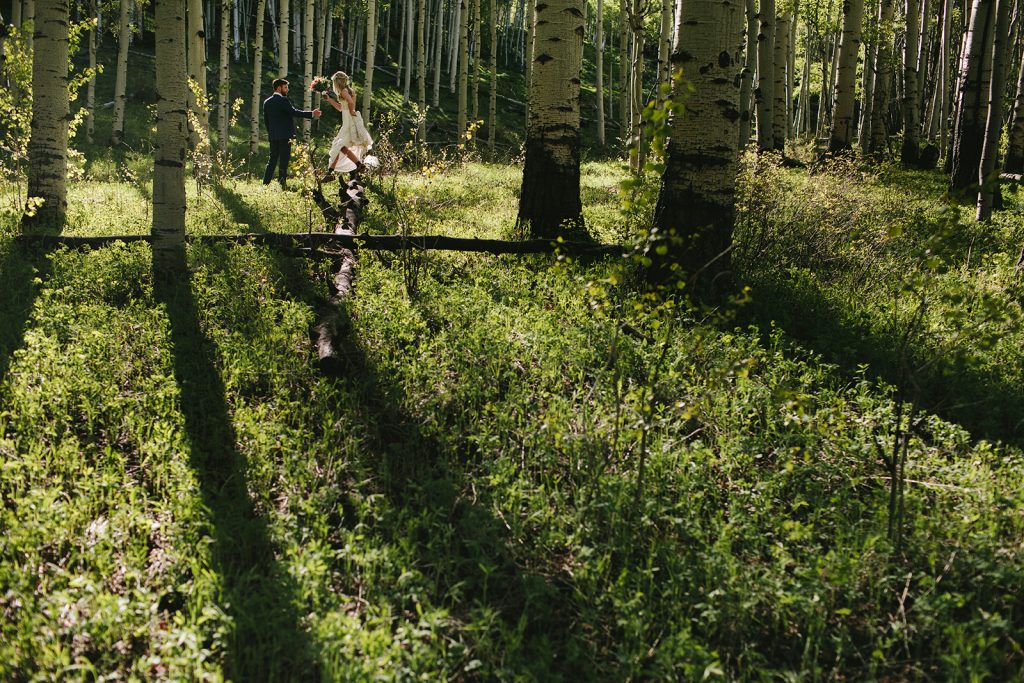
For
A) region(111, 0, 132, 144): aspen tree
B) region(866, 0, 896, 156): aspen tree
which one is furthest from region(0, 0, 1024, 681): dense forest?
region(111, 0, 132, 144): aspen tree

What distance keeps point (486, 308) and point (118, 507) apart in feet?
10.4

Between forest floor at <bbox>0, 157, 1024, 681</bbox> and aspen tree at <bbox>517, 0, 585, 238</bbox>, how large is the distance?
205 cm

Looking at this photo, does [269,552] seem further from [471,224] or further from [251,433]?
[471,224]

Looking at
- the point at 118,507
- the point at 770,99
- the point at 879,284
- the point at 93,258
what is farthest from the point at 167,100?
the point at 770,99

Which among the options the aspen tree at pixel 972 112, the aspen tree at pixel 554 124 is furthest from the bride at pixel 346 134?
the aspen tree at pixel 972 112

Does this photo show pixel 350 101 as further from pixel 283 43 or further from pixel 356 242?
pixel 283 43

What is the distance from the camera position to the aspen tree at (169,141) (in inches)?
252

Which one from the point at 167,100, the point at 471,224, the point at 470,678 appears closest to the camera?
the point at 470,678

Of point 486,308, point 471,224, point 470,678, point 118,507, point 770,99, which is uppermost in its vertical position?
point 770,99

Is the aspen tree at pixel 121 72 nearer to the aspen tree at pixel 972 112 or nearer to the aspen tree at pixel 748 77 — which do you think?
the aspen tree at pixel 748 77

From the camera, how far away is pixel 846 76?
14.3m

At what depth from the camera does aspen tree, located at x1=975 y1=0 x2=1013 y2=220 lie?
30.1 ft

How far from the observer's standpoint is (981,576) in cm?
298

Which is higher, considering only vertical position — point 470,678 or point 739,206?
point 739,206
